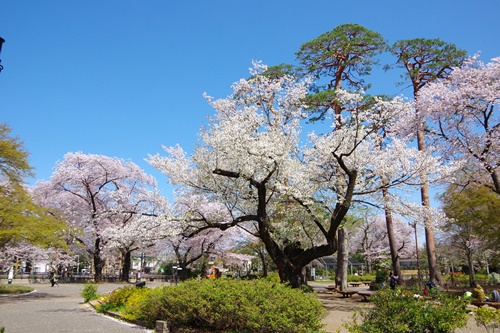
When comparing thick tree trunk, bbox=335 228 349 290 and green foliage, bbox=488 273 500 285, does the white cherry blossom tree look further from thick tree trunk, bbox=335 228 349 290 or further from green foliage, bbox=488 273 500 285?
green foliage, bbox=488 273 500 285

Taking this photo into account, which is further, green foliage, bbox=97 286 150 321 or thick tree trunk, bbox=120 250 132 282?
thick tree trunk, bbox=120 250 132 282

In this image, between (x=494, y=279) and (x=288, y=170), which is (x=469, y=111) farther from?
(x=494, y=279)

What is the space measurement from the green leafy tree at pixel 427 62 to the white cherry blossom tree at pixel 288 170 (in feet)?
19.1

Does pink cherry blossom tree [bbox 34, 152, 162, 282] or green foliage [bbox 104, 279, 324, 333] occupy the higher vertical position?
pink cherry blossom tree [bbox 34, 152, 162, 282]

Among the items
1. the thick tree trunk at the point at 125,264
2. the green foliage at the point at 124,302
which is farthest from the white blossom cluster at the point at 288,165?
the thick tree trunk at the point at 125,264

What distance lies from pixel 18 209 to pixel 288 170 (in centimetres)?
1341

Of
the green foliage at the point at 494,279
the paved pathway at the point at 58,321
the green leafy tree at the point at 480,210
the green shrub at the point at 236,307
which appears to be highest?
the green leafy tree at the point at 480,210

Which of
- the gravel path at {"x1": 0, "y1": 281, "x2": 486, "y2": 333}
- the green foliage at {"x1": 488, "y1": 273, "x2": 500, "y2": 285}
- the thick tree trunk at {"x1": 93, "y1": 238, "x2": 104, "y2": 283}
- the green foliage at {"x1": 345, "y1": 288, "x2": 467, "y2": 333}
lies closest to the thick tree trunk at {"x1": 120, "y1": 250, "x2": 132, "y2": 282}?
the thick tree trunk at {"x1": 93, "y1": 238, "x2": 104, "y2": 283}

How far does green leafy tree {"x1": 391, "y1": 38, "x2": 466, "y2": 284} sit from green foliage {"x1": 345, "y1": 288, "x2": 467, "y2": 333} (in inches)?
542

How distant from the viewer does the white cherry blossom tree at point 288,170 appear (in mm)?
13023

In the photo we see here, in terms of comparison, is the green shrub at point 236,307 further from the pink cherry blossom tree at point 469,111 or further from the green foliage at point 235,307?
the pink cherry blossom tree at point 469,111

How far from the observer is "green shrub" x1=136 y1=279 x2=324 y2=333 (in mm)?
7102

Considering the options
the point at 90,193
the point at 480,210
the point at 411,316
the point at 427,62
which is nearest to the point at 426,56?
the point at 427,62

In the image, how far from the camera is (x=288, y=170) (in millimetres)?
13727
